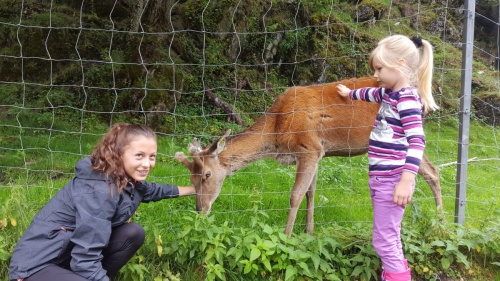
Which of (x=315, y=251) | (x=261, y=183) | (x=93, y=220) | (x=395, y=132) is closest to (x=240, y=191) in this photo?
(x=261, y=183)

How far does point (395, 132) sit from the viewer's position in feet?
11.0

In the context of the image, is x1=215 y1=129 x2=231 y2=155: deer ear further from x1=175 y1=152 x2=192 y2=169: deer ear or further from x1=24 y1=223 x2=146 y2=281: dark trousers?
x1=24 y1=223 x2=146 y2=281: dark trousers

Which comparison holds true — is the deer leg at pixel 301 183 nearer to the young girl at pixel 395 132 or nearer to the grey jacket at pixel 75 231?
the young girl at pixel 395 132

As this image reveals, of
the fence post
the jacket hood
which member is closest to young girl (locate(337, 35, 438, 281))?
the fence post

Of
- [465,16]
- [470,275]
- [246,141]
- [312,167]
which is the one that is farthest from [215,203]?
[465,16]

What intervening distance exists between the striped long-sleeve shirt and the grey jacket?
181 cm

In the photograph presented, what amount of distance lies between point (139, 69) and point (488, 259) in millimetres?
8154

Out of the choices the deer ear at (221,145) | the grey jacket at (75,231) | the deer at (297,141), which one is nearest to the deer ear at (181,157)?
the deer at (297,141)

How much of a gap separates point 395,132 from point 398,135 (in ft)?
0.09

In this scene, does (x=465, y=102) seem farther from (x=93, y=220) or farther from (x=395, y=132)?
(x=93, y=220)

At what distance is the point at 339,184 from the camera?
7.31 meters

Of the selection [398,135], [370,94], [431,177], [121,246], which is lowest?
[121,246]

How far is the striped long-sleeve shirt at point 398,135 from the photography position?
3.12 meters

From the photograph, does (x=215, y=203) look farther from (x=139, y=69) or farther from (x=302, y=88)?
(x=139, y=69)
